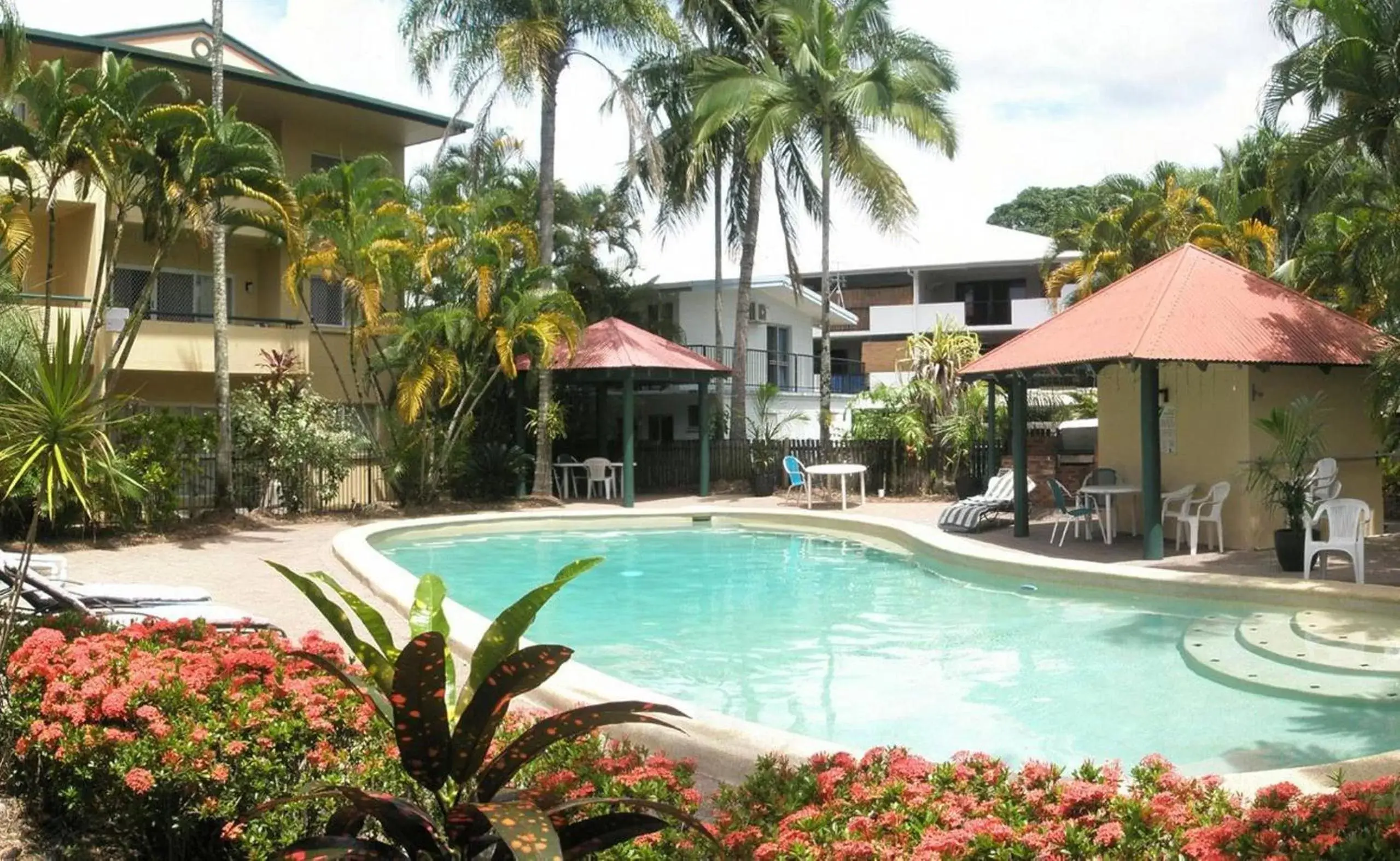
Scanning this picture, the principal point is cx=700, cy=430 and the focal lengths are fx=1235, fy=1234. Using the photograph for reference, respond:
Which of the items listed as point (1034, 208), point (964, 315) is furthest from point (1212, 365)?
Result: point (1034, 208)

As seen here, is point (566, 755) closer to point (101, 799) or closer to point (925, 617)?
point (101, 799)

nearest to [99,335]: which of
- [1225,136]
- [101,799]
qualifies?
[101,799]

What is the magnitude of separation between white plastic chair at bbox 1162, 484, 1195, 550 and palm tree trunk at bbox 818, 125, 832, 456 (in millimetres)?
10737

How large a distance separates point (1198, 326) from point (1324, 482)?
8.57ft

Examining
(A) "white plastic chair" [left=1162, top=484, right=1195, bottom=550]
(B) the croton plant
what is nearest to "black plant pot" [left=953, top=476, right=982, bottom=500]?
(A) "white plastic chair" [left=1162, top=484, right=1195, bottom=550]

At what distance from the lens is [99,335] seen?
2144 cm

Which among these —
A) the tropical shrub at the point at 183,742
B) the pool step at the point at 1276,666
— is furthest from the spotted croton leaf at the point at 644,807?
the pool step at the point at 1276,666

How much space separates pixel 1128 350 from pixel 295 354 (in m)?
15.7

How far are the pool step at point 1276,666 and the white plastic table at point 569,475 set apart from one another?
56.2ft

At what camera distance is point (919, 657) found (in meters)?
11.2

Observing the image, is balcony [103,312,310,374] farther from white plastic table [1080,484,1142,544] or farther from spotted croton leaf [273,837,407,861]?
spotted croton leaf [273,837,407,861]

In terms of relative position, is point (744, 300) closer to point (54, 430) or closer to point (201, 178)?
point (201, 178)

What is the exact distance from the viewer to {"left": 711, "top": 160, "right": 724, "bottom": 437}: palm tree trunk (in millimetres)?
31656

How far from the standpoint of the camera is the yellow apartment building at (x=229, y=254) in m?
23.0
